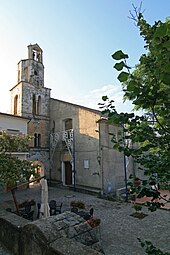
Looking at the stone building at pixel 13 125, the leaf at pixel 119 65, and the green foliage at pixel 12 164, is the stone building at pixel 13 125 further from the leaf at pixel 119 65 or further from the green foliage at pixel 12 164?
the leaf at pixel 119 65

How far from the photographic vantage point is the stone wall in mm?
3467

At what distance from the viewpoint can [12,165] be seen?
29.0ft

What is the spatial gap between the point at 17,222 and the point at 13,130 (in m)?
15.7

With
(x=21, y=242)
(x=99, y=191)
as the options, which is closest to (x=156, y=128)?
(x=21, y=242)

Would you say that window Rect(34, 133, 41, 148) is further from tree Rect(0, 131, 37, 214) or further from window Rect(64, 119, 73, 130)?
tree Rect(0, 131, 37, 214)

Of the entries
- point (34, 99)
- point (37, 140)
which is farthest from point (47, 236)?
point (34, 99)

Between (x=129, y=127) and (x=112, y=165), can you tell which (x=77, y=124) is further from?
(x=129, y=127)

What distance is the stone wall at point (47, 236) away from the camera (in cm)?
347

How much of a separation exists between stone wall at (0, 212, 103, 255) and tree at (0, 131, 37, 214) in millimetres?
2669

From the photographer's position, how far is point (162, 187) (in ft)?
6.21

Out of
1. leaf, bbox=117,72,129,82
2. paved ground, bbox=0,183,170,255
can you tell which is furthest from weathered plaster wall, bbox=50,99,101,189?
leaf, bbox=117,72,129,82

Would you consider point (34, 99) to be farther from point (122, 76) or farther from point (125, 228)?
A: point (122, 76)

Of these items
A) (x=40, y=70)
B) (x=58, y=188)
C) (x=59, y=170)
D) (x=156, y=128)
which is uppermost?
(x=40, y=70)

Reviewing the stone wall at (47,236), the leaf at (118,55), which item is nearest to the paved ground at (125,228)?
the stone wall at (47,236)
